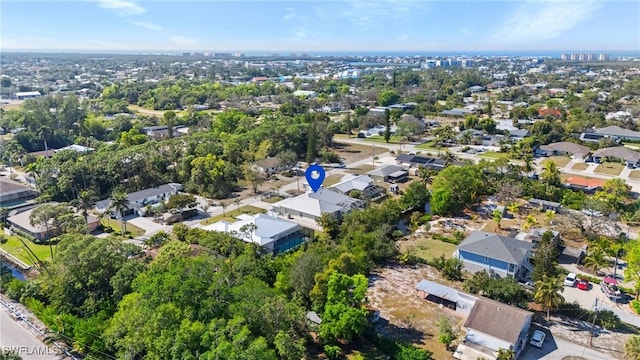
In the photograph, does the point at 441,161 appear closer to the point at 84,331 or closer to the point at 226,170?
the point at 226,170

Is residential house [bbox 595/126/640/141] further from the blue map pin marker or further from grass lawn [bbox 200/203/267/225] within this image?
grass lawn [bbox 200/203/267/225]

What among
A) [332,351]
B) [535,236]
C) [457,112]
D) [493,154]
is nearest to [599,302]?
[535,236]

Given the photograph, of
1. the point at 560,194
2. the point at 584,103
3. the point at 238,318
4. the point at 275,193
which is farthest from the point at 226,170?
the point at 584,103

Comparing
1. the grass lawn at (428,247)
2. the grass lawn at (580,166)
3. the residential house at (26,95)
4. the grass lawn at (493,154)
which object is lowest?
the grass lawn at (428,247)

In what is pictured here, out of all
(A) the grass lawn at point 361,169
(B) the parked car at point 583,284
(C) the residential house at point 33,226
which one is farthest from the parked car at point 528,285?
(C) the residential house at point 33,226

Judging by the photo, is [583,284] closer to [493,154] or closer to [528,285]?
[528,285]

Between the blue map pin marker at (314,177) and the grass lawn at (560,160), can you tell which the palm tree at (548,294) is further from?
the grass lawn at (560,160)

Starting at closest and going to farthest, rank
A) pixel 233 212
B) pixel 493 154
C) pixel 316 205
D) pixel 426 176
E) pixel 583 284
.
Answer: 1. pixel 583 284
2. pixel 316 205
3. pixel 233 212
4. pixel 426 176
5. pixel 493 154
